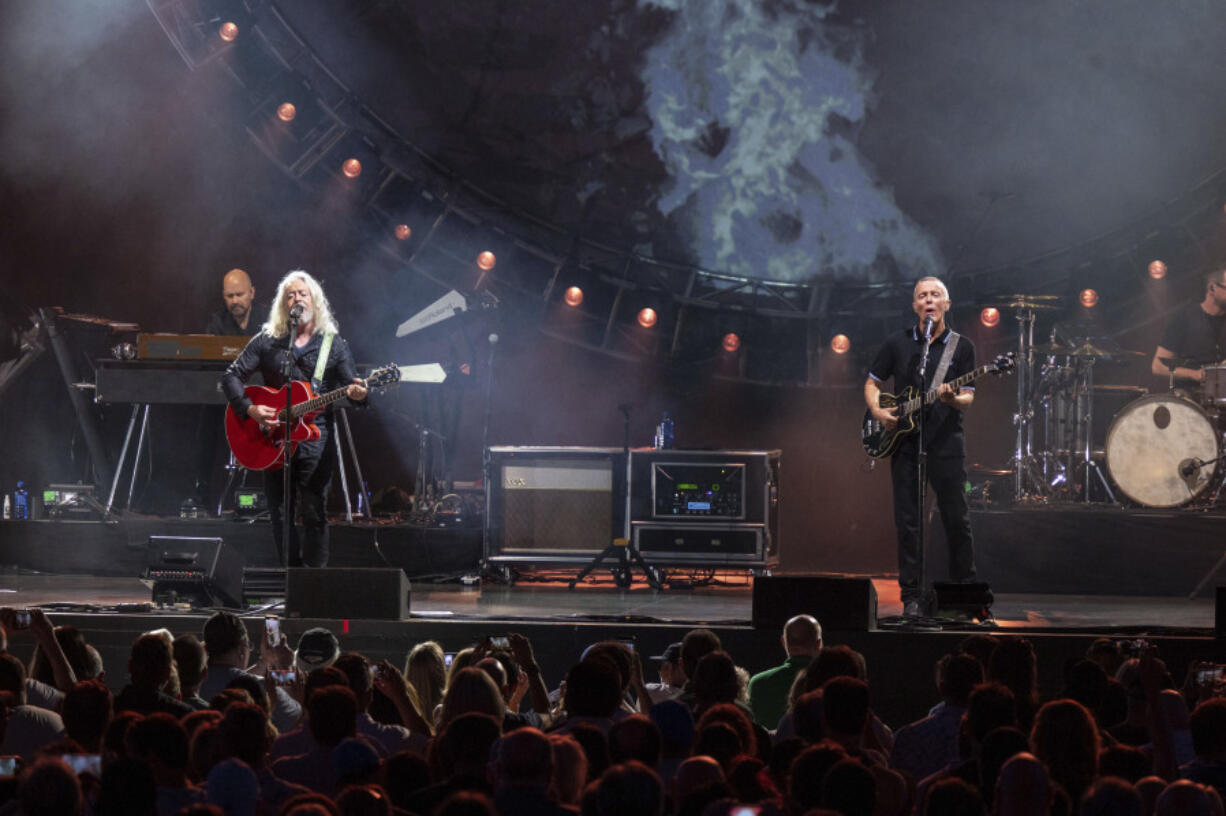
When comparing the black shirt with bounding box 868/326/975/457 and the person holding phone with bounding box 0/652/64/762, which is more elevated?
the black shirt with bounding box 868/326/975/457

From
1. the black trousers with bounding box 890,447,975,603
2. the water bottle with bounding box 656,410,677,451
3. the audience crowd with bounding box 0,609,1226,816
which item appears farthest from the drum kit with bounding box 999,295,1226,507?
the audience crowd with bounding box 0,609,1226,816

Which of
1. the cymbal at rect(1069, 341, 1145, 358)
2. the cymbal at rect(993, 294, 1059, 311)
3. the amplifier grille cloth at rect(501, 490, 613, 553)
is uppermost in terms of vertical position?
the cymbal at rect(993, 294, 1059, 311)

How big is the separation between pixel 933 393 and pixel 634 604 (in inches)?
98.0

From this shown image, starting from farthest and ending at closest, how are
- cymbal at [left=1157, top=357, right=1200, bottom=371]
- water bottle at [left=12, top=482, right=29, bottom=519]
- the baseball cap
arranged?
cymbal at [left=1157, top=357, right=1200, bottom=371] < water bottle at [left=12, top=482, right=29, bottom=519] < the baseball cap

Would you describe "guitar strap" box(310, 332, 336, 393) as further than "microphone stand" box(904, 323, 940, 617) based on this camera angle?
Yes

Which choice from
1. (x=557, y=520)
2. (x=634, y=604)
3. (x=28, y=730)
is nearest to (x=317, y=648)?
(x=28, y=730)

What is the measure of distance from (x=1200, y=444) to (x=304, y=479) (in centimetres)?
698

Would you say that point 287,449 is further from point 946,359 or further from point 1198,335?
point 1198,335

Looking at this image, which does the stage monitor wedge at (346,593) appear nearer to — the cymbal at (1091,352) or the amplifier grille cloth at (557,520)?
the amplifier grille cloth at (557,520)

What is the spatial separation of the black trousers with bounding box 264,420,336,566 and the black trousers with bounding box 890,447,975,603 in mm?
3486

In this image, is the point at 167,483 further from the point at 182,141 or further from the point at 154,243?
the point at 182,141

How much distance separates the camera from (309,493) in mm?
8219

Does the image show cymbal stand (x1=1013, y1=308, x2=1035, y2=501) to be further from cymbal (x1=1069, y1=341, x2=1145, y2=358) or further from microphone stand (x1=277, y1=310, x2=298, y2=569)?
microphone stand (x1=277, y1=310, x2=298, y2=569)

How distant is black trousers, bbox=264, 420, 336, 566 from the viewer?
815cm
